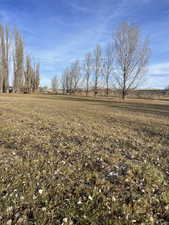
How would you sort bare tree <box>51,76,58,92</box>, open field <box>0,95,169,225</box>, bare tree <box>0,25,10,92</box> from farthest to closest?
bare tree <box>51,76,58,92</box> → bare tree <box>0,25,10,92</box> → open field <box>0,95,169,225</box>

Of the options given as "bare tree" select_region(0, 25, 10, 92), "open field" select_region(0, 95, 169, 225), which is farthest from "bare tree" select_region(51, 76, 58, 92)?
"open field" select_region(0, 95, 169, 225)

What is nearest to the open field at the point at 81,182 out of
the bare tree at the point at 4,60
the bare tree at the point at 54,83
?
the bare tree at the point at 4,60

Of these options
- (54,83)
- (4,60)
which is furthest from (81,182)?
(54,83)

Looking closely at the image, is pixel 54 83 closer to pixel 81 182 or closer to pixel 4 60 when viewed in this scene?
pixel 4 60

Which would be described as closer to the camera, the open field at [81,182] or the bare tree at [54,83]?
the open field at [81,182]

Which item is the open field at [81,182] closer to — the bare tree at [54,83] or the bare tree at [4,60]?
the bare tree at [4,60]

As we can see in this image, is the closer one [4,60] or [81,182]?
[81,182]

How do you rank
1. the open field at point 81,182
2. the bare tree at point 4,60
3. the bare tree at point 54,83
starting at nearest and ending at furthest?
the open field at point 81,182 < the bare tree at point 4,60 < the bare tree at point 54,83

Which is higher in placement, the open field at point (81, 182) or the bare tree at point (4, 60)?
the bare tree at point (4, 60)

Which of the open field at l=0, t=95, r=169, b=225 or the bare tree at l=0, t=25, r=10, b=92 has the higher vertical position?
the bare tree at l=0, t=25, r=10, b=92

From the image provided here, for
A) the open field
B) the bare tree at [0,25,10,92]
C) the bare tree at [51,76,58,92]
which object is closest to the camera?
the open field

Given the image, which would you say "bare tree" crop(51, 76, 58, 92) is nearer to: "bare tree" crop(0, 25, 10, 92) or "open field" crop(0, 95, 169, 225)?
"bare tree" crop(0, 25, 10, 92)

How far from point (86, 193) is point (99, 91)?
4410 cm

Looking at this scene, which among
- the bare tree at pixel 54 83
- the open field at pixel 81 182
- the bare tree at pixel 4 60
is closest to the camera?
the open field at pixel 81 182
